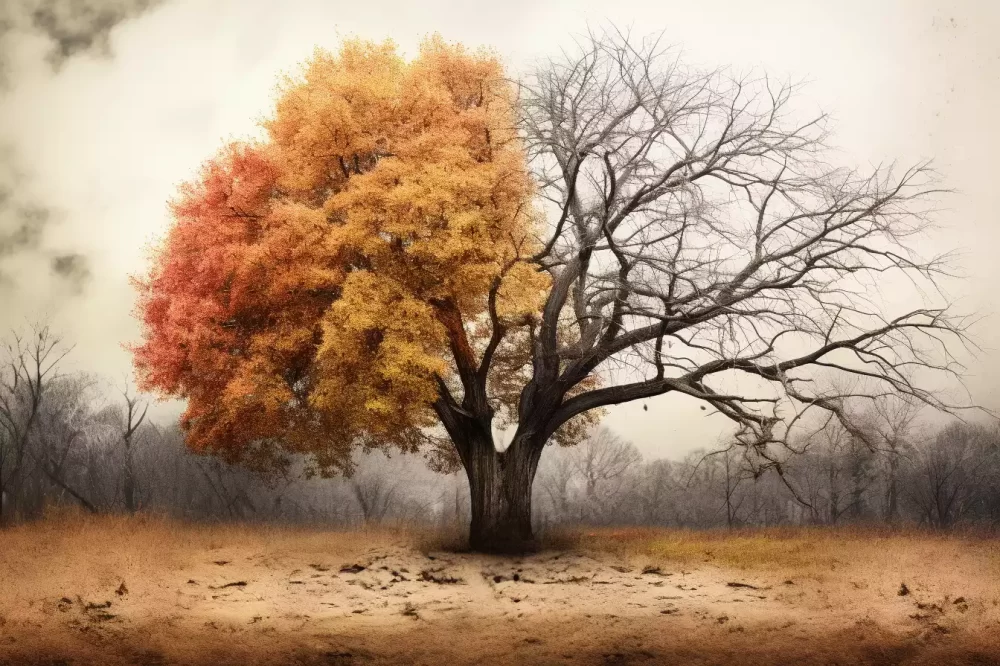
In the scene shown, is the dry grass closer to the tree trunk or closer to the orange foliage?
the tree trunk

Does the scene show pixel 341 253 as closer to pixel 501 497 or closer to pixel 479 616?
pixel 501 497

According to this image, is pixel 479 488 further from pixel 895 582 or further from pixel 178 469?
pixel 178 469

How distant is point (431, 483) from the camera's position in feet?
80.2

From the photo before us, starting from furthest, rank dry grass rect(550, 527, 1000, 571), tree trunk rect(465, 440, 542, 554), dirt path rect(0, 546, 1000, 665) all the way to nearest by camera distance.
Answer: tree trunk rect(465, 440, 542, 554)
dry grass rect(550, 527, 1000, 571)
dirt path rect(0, 546, 1000, 665)

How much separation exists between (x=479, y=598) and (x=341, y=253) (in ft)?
19.6

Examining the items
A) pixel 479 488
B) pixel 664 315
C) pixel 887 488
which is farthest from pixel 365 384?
pixel 887 488

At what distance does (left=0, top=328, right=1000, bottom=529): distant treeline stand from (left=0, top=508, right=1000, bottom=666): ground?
7.97 feet

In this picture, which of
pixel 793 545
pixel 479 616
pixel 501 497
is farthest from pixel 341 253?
pixel 793 545

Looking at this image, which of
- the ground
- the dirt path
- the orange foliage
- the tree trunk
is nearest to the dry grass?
the ground

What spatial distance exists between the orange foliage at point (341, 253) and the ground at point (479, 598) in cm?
217

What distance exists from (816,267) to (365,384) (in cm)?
737

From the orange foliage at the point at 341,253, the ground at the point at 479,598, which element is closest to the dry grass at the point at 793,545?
the ground at the point at 479,598

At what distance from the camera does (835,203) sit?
13531 millimetres

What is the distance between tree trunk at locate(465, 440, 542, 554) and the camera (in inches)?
580
